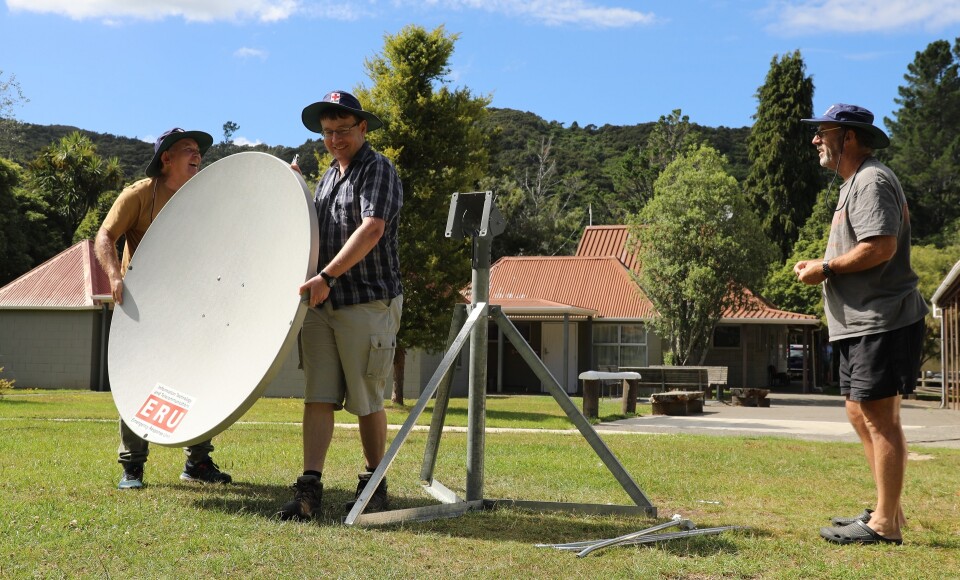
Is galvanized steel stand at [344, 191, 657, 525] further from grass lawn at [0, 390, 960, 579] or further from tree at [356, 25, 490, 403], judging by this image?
tree at [356, 25, 490, 403]

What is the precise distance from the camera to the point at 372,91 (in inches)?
653

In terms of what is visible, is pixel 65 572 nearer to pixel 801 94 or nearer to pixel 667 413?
pixel 667 413

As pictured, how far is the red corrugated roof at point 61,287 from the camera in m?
23.9

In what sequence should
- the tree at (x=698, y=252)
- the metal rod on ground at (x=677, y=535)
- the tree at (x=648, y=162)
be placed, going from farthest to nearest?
the tree at (x=648, y=162) < the tree at (x=698, y=252) < the metal rod on ground at (x=677, y=535)

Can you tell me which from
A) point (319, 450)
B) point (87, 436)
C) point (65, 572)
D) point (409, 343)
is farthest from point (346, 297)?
point (409, 343)

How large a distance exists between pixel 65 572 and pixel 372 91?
14139mm

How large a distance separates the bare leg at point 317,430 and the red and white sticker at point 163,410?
1.87 feet

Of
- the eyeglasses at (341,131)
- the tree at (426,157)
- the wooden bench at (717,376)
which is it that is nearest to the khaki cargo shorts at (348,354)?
the eyeglasses at (341,131)

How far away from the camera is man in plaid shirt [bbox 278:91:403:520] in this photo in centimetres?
447

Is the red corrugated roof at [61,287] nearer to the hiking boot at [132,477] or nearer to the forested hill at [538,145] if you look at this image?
the hiking boot at [132,477]

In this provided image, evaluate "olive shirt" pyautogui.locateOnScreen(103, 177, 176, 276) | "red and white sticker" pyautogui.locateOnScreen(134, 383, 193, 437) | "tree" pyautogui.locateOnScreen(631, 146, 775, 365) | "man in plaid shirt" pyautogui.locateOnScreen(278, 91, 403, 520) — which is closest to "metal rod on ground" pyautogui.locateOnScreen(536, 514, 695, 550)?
"man in plaid shirt" pyautogui.locateOnScreen(278, 91, 403, 520)

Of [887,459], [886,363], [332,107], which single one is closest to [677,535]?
[887,459]

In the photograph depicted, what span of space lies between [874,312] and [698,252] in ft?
68.3

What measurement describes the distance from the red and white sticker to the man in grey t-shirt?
294 centimetres
